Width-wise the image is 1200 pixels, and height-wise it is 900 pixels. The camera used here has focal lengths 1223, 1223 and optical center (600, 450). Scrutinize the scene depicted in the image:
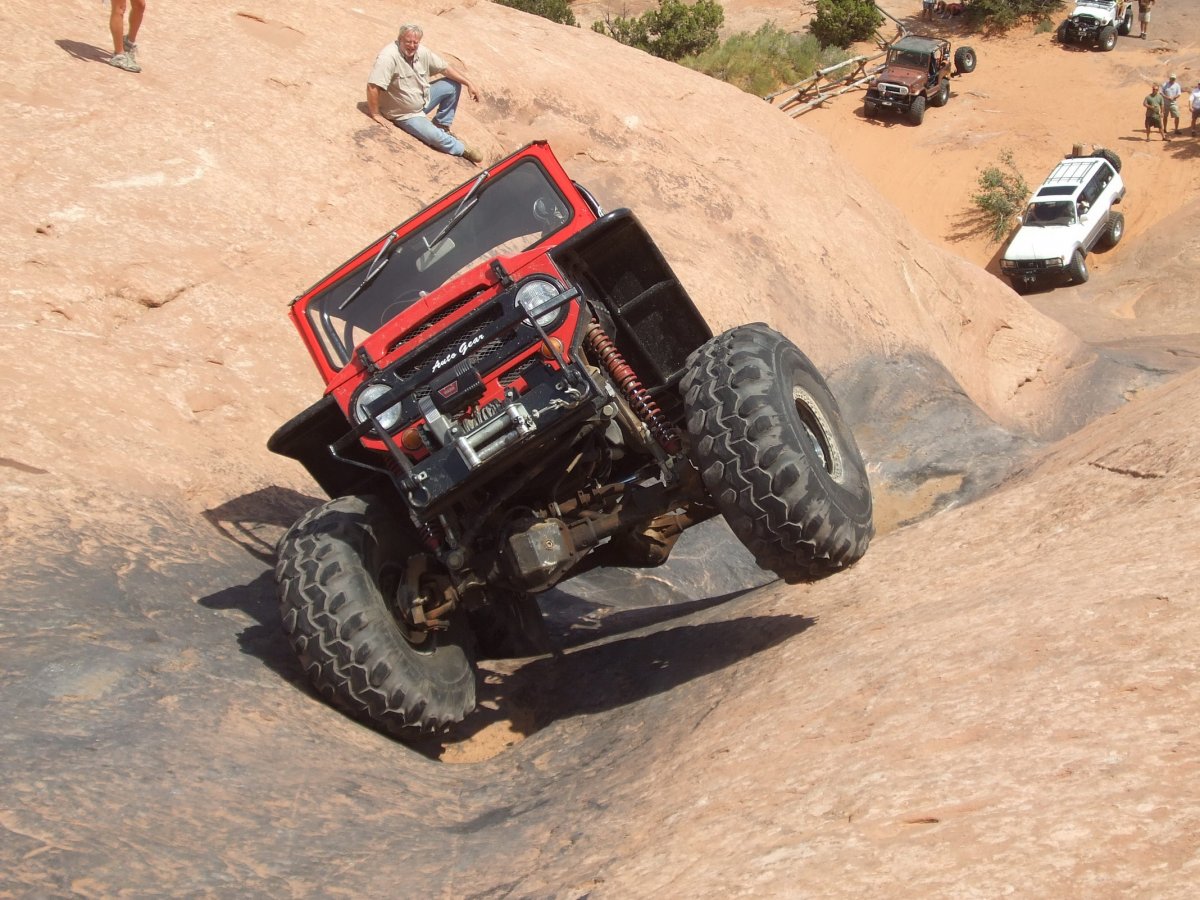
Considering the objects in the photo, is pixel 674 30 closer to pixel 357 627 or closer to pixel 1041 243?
pixel 1041 243

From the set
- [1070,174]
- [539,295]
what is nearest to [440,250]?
[539,295]

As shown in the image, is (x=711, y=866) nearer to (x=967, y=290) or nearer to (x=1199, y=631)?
(x=1199, y=631)

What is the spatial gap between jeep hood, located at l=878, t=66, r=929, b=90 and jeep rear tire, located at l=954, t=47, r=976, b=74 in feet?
8.73

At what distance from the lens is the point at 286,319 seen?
8.77m

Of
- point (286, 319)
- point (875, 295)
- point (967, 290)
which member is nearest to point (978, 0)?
point (967, 290)

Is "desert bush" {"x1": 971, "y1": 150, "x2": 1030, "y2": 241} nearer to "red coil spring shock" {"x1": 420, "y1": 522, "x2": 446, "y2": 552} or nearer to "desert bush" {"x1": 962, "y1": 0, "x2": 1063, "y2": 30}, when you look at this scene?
"desert bush" {"x1": 962, "y1": 0, "x2": 1063, "y2": 30}

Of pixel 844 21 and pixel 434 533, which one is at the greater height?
pixel 844 21

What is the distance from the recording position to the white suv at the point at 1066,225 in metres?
21.0

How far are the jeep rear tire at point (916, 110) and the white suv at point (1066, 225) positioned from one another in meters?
5.46

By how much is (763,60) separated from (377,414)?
86.8 ft

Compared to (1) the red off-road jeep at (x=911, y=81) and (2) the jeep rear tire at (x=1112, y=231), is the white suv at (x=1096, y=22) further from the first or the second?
(2) the jeep rear tire at (x=1112, y=231)

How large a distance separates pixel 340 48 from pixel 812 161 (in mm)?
5172

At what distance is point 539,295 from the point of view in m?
5.14

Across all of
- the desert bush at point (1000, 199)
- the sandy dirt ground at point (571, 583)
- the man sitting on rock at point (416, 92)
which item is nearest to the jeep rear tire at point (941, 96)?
the desert bush at point (1000, 199)
